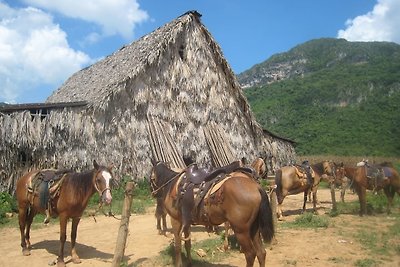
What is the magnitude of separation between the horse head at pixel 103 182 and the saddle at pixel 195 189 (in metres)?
1.31

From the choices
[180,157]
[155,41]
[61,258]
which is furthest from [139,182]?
[61,258]

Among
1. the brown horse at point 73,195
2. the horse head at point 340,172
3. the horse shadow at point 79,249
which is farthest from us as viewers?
the horse head at point 340,172

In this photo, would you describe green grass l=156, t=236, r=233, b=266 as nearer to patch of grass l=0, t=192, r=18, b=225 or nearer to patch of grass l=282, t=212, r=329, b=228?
patch of grass l=282, t=212, r=329, b=228

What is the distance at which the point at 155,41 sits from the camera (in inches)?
623

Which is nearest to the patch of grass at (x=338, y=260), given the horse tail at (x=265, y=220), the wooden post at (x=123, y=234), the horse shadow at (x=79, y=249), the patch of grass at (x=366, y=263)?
the patch of grass at (x=366, y=263)

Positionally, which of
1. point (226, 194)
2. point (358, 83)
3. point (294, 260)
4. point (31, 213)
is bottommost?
point (294, 260)

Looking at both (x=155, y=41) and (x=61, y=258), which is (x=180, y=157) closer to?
(x=155, y=41)

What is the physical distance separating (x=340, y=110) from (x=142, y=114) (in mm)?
41697

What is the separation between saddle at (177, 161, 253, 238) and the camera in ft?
19.8

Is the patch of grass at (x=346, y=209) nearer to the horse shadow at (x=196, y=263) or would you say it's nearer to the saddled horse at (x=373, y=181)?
the saddled horse at (x=373, y=181)

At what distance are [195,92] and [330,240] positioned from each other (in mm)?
10177

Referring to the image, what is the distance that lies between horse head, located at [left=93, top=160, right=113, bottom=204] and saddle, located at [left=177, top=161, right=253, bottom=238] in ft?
4.31

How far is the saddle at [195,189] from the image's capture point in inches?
238

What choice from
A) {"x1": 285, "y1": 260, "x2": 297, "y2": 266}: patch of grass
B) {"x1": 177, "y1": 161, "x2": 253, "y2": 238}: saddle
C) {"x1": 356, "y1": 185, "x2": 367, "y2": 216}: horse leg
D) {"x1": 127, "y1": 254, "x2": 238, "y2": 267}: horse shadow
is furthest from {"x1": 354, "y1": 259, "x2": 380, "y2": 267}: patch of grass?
{"x1": 356, "y1": 185, "x2": 367, "y2": 216}: horse leg
